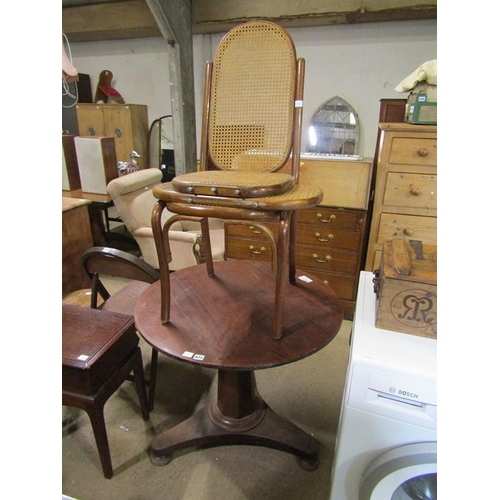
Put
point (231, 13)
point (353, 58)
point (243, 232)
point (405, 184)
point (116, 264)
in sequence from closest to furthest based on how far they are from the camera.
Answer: point (116, 264) < point (405, 184) < point (243, 232) < point (231, 13) < point (353, 58)

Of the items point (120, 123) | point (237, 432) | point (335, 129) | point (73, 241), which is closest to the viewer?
point (237, 432)

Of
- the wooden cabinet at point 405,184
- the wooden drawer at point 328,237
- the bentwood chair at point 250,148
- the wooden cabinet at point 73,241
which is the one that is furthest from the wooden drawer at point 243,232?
the bentwood chair at point 250,148

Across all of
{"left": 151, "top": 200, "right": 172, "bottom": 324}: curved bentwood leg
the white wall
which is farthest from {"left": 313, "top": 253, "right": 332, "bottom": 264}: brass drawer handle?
the white wall

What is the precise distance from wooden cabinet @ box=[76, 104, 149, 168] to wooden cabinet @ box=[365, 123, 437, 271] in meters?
3.39

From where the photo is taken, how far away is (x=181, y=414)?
149cm

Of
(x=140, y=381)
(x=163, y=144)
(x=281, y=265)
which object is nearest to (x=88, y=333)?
(x=140, y=381)

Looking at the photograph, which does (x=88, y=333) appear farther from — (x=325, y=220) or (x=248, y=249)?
(x=325, y=220)

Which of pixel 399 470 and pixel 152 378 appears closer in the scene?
pixel 399 470

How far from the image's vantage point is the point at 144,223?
2.26m

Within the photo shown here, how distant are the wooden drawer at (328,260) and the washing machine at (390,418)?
1156mm

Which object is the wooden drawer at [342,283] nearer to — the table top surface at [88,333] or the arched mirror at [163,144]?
the table top surface at [88,333]

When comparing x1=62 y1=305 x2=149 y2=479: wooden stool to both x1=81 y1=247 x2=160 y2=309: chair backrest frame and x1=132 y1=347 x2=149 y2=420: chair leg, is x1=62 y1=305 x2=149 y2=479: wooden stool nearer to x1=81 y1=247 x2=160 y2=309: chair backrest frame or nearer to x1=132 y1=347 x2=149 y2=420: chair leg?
x1=132 y1=347 x2=149 y2=420: chair leg

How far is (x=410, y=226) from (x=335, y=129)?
2.05 meters
